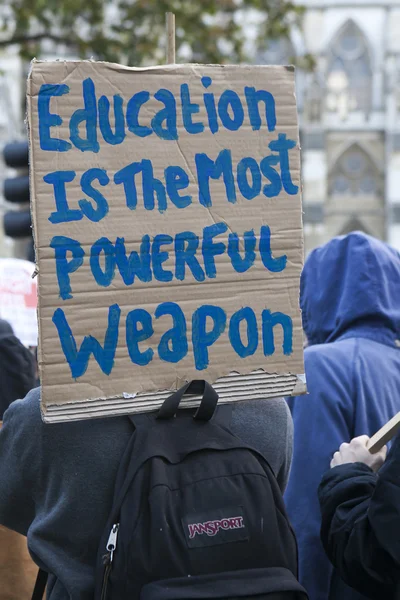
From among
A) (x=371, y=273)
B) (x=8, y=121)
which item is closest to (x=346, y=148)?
(x=8, y=121)

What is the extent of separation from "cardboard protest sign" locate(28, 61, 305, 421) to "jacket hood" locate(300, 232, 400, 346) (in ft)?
2.95

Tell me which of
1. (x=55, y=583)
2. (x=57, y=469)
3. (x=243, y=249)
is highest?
(x=243, y=249)

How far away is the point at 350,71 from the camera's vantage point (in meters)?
30.5

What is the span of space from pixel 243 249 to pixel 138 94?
41 cm

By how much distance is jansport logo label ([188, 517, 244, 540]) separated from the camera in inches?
75.2

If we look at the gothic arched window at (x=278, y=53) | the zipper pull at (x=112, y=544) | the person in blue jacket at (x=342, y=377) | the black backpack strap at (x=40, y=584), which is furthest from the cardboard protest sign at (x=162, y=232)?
the gothic arched window at (x=278, y=53)

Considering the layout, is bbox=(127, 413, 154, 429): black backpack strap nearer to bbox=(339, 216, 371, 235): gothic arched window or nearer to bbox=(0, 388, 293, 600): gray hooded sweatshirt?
bbox=(0, 388, 293, 600): gray hooded sweatshirt

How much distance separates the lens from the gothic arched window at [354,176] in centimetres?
2977

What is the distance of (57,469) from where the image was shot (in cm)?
200

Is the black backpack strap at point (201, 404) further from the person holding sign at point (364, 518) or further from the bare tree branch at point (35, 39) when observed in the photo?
the bare tree branch at point (35, 39)

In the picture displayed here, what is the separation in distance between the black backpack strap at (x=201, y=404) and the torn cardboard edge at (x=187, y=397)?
0.07 ft

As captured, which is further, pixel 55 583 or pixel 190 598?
pixel 55 583

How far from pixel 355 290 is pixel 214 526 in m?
1.31

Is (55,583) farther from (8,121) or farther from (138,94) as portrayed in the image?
(8,121)
